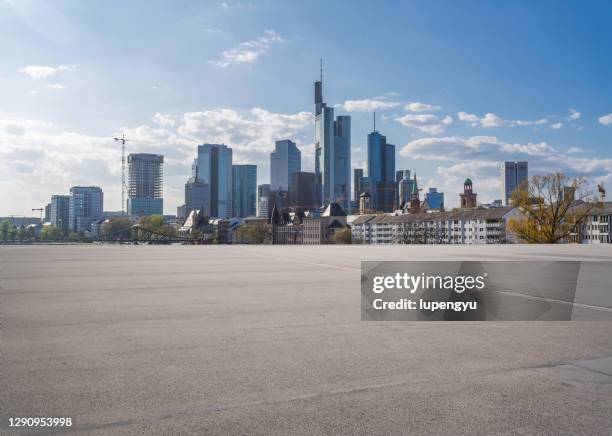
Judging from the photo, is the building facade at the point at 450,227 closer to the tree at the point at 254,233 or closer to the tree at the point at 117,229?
the tree at the point at 254,233

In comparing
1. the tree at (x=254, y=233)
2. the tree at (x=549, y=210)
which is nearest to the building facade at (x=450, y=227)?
the tree at (x=254, y=233)

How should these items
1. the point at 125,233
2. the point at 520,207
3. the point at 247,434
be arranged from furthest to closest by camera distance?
the point at 125,233 < the point at 520,207 < the point at 247,434

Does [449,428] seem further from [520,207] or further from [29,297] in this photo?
[520,207]

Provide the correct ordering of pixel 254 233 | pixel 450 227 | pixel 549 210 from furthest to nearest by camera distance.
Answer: pixel 254 233 → pixel 450 227 → pixel 549 210

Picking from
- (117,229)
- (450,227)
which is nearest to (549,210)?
(450,227)

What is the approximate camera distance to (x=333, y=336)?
6.65 metres

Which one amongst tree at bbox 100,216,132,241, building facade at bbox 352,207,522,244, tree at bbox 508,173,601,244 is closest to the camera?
tree at bbox 508,173,601,244

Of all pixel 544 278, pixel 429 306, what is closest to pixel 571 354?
pixel 429 306

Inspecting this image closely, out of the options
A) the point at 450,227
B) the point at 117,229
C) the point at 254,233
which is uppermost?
the point at 450,227

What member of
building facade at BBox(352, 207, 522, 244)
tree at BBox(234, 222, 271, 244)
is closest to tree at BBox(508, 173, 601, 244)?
building facade at BBox(352, 207, 522, 244)

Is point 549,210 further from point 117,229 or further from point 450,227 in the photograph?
point 117,229

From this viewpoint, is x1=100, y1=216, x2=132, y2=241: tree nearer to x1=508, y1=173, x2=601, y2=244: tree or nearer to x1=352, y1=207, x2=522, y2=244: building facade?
x1=352, y1=207, x2=522, y2=244: building facade

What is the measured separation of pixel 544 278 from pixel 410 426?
1201 centimetres

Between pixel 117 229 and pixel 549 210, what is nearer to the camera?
pixel 549 210
